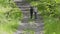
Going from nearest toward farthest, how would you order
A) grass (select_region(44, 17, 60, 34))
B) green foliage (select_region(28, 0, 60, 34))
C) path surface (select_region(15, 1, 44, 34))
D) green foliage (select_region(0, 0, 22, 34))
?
grass (select_region(44, 17, 60, 34)) < green foliage (select_region(0, 0, 22, 34)) < path surface (select_region(15, 1, 44, 34)) < green foliage (select_region(28, 0, 60, 34))

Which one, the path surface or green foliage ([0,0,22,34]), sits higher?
green foliage ([0,0,22,34])

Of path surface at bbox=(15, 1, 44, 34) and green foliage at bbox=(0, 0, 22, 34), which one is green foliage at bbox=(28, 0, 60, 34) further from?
green foliage at bbox=(0, 0, 22, 34)

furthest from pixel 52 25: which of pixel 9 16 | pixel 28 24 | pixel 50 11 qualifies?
pixel 9 16

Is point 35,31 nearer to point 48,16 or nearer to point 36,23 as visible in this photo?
point 36,23

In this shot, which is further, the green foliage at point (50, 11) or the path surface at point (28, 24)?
the green foliage at point (50, 11)

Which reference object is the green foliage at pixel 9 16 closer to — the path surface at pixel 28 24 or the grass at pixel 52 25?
the path surface at pixel 28 24

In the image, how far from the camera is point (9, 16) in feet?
29.8

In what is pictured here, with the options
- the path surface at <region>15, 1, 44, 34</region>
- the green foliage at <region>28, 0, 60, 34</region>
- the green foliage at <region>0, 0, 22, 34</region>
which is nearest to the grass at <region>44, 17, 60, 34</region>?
the green foliage at <region>28, 0, 60, 34</region>

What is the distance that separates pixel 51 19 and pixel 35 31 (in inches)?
53.4

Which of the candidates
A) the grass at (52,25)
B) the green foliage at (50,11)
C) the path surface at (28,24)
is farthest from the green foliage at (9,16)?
the grass at (52,25)

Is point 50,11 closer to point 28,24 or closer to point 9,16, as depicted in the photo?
point 28,24

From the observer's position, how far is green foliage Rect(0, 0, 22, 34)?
7508mm

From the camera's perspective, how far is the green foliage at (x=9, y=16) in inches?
296

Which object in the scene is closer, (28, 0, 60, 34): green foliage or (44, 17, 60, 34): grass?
(44, 17, 60, 34): grass
